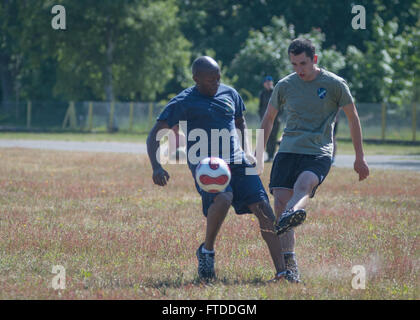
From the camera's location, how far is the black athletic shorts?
5.88m

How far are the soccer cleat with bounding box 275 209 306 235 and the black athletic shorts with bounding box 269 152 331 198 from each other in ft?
1.92

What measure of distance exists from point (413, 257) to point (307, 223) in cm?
214

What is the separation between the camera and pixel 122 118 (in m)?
42.1

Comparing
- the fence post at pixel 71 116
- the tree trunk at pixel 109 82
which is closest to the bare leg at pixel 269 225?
the tree trunk at pixel 109 82

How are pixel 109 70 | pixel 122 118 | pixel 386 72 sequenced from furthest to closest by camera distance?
pixel 109 70
pixel 122 118
pixel 386 72

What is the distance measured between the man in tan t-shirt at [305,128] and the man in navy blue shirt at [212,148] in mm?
265

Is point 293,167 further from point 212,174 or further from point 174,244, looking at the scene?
point 174,244

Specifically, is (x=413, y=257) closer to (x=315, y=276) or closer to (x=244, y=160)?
(x=315, y=276)

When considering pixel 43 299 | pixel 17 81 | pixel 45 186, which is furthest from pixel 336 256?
pixel 17 81

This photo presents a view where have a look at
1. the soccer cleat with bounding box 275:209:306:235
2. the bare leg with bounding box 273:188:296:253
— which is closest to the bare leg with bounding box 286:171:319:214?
the soccer cleat with bounding box 275:209:306:235

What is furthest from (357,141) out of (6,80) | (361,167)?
(6,80)

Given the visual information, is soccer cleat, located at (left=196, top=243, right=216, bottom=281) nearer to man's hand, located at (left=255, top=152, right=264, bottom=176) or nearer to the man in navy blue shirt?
the man in navy blue shirt

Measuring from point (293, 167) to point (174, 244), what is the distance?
69.1 inches

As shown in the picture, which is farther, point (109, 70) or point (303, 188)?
point (109, 70)
